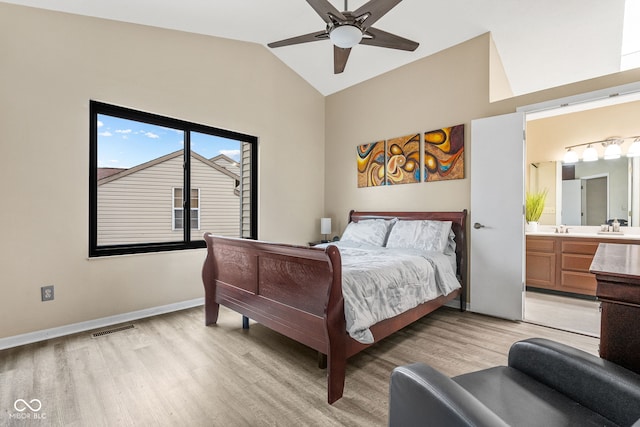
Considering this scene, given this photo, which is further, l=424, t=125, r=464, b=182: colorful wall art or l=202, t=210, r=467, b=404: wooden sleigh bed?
l=424, t=125, r=464, b=182: colorful wall art

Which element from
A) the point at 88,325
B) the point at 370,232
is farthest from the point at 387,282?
the point at 88,325

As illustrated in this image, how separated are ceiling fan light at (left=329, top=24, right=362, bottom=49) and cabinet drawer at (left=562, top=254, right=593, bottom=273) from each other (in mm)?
3887

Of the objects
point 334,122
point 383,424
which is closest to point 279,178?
point 334,122

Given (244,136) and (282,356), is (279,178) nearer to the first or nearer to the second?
(244,136)

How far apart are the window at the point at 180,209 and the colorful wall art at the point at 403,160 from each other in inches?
107

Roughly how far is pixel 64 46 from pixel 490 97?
4420mm

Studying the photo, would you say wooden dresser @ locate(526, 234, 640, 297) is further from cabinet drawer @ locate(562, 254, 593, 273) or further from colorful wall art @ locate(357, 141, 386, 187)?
colorful wall art @ locate(357, 141, 386, 187)

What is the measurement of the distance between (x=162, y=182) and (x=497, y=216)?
13.4 ft

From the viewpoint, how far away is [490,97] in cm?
346

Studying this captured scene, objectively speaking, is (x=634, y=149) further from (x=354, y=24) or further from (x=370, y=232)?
(x=354, y=24)

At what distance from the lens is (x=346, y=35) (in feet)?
7.69

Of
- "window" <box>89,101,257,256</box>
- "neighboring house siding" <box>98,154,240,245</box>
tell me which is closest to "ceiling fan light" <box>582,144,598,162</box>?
"window" <box>89,101,257,256</box>

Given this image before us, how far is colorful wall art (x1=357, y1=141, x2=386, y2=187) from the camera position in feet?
14.6

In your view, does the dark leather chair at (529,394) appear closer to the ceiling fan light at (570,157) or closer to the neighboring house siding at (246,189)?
the neighboring house siding at (246,189)
